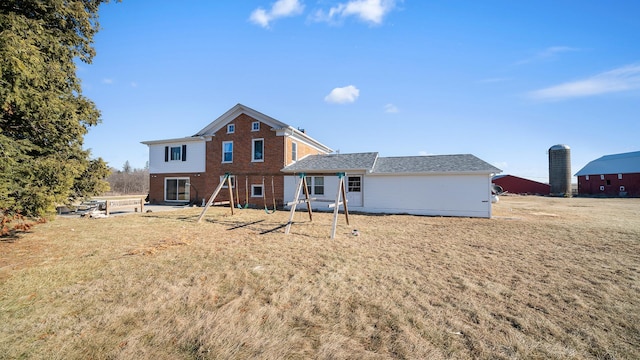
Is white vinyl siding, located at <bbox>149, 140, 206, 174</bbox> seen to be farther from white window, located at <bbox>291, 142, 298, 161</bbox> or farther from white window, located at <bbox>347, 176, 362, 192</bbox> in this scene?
white window, located at <bbox>347, 176, 362, 192</bbox>

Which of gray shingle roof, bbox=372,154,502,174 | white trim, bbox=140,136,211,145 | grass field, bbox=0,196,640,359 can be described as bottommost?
grass field, bbox=0,196,640,359

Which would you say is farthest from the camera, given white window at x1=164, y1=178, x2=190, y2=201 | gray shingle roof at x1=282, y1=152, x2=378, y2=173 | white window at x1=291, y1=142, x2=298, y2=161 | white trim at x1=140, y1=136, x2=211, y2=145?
white window at x1=164, y1=178, x2=190, y2=201

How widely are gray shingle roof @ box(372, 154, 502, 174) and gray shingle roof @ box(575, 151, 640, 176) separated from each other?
41539mm

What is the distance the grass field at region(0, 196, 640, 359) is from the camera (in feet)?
10.9

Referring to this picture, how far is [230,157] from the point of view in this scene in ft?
70.2

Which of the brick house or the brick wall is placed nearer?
the brick wall

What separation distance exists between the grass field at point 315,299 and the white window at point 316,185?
416 inches

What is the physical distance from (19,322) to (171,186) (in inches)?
847

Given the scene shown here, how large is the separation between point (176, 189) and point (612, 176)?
60476 millimetres

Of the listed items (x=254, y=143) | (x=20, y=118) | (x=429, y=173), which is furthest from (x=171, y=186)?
(x=429, y=173)

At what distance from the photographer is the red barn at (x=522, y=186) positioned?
44.6 m

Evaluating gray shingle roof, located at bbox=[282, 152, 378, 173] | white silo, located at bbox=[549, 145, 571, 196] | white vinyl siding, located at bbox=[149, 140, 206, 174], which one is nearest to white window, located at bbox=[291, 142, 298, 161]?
gray shingle roof, located at bbox=[282, 152, 378, 173]

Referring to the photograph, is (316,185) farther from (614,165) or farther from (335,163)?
(614,165)

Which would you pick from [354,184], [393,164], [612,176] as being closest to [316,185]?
[354,184]
